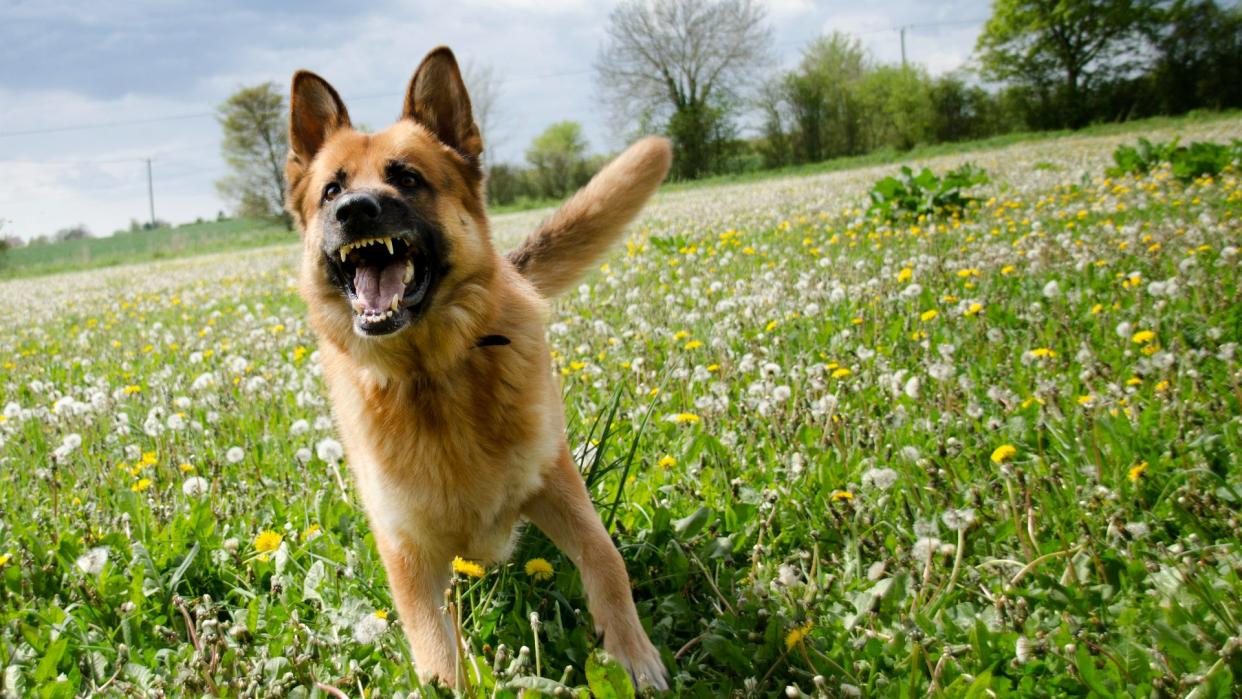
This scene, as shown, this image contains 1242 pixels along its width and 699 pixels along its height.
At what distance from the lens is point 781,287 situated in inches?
242

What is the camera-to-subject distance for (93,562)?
9.20ft

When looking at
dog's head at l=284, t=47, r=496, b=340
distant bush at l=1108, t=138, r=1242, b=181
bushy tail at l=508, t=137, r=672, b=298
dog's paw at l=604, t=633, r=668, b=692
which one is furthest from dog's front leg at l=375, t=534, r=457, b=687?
distant bush at l=1108, t=138, r=1242, b=181

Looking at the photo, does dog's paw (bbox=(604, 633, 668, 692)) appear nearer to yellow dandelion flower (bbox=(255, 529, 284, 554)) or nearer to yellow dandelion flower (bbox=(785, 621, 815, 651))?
yellow dandelion flower (bbox=(785, 621, 815, 651))

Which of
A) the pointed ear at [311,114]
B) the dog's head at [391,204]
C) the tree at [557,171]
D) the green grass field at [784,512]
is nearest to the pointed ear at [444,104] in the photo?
the dog's head at [391,204]

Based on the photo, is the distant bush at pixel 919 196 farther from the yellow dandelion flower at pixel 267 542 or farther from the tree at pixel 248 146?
the tree at pixel 248 146

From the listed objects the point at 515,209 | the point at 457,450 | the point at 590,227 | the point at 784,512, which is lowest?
the point at 784,512

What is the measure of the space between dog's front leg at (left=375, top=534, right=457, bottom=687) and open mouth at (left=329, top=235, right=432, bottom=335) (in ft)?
2.52

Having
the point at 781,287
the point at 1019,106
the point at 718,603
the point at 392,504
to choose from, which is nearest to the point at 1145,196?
the point at 781,287

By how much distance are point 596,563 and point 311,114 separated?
222 centimetres

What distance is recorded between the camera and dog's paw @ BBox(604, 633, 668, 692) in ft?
7.36

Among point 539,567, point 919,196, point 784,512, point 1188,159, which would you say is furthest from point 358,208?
point 1188,159

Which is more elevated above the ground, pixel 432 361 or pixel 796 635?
pixel 432 361

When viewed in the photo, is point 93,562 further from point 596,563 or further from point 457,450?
point 596,563

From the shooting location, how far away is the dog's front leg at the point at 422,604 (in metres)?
2.34
